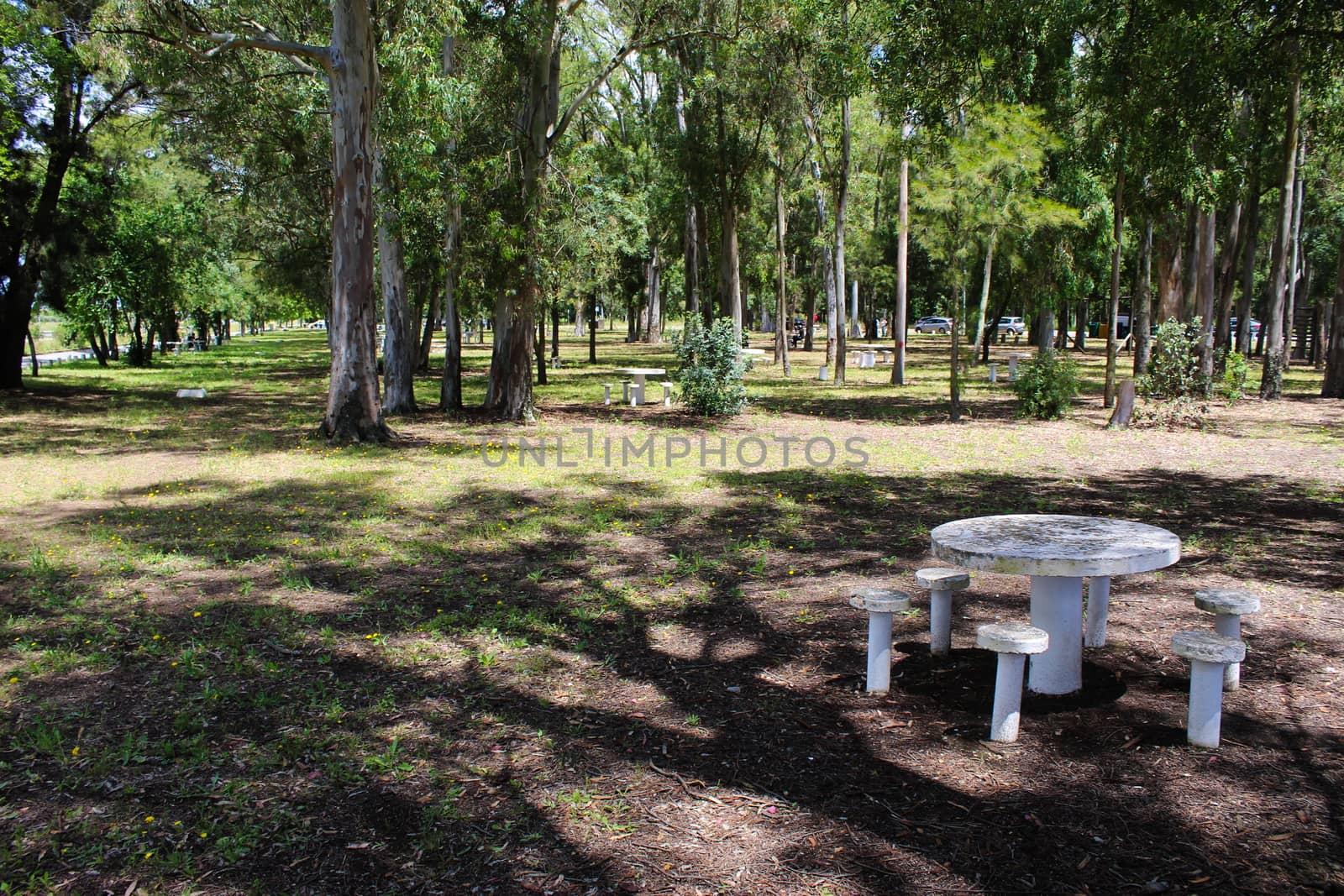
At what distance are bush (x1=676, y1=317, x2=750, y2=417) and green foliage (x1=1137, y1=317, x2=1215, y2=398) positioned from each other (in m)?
7.39

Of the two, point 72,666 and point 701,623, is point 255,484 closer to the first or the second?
point 72,666

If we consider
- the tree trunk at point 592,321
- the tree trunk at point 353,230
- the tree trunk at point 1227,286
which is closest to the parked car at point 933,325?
the tree trunk at point 592,321

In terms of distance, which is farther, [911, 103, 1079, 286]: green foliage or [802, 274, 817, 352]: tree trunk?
[802, 274, 817, 352]: tree trunk

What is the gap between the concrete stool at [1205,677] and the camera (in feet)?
13.2

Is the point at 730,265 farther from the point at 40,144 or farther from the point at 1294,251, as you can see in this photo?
the point at 40,144

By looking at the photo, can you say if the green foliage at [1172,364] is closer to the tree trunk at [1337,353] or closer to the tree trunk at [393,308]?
the tree trunk at [1337,353]

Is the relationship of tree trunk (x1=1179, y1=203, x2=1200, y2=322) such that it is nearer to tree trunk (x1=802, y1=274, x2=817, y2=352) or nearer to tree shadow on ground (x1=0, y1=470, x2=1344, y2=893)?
tree shadow on ground (x1=0, y1=470, x2=1344, y2=893)

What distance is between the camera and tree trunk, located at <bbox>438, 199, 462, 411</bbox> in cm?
1677

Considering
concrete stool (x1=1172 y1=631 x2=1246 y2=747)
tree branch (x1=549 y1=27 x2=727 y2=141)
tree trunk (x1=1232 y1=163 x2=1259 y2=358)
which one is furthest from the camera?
tree trunk (x1=1232 y1=163 x2=1259 y2=358)

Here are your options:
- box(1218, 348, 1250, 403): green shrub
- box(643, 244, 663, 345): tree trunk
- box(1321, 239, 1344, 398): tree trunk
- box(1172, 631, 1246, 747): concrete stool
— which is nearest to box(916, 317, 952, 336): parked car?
box(643, 244, 663, 345): tree trunk

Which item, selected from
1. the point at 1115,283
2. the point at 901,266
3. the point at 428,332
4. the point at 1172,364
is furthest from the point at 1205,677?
the point at 428,332

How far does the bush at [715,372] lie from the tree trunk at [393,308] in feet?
18.1

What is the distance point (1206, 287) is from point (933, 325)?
50569mm

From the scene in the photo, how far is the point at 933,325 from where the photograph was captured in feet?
229
